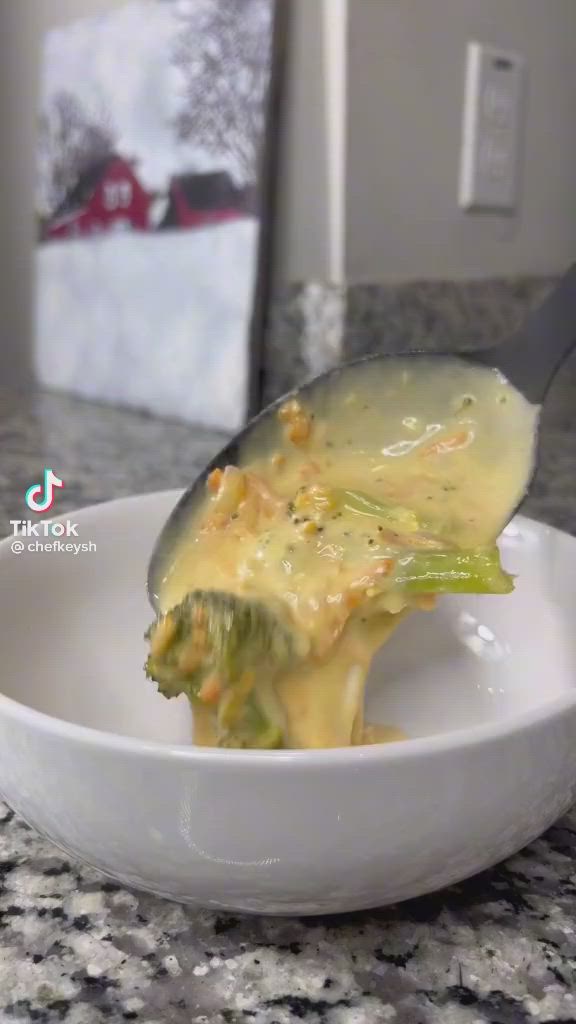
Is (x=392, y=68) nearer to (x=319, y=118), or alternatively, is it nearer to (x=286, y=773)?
(x=319, y=118)

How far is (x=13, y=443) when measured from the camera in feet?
3.61

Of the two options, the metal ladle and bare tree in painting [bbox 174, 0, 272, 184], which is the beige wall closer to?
bare tree in painting [bbox 174, 0, 272, 184]

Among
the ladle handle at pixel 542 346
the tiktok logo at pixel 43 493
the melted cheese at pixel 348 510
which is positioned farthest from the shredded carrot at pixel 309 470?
the tiktok logo at pixel 43 493

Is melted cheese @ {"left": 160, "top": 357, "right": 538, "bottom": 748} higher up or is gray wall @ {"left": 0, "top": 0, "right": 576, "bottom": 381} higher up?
gray wall @ {"left": 0, "top": 0, "right": 576, "bottom": 381}

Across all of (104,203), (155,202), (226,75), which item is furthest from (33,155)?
(226,75)

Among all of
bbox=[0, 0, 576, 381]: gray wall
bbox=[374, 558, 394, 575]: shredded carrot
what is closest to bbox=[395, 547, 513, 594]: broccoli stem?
bbox=[374, 558, 394, 575]: shredded carrot

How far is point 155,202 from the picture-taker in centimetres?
116

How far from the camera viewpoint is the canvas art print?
104 cm

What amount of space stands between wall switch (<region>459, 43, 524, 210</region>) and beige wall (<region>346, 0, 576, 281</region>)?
0.05 feet

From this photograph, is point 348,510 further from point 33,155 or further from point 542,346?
point 33,155

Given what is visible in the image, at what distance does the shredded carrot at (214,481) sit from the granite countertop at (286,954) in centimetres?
19

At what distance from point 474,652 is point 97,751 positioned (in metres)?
0.33

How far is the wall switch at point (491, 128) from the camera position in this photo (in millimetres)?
1062

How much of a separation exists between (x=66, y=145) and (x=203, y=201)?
0.33 metres
